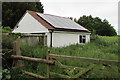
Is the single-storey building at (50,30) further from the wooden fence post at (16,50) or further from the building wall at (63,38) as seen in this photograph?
the wooden fence post at (16,50)

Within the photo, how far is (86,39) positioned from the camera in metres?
15.0

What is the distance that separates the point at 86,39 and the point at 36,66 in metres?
10.6

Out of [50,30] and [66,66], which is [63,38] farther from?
[66,66]

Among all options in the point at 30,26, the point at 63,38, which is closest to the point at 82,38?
the point at 63,38

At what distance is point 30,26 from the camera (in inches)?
461

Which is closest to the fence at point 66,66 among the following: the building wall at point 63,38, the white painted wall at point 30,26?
the building wall at point 63,38

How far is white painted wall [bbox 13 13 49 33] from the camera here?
1083cm

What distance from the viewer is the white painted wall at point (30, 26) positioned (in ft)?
35.5

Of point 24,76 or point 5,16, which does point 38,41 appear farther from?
point 5,16

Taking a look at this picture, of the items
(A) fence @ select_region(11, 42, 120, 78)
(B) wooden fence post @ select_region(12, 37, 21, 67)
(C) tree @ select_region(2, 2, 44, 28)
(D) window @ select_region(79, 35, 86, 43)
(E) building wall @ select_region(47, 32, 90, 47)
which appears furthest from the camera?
(C) tree @ select_region(2, 2, 44, 28)

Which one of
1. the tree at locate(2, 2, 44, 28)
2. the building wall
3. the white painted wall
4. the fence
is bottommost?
the fence

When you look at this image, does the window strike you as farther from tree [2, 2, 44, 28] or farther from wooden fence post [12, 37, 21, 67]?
tree [2, 2, 44, 28]

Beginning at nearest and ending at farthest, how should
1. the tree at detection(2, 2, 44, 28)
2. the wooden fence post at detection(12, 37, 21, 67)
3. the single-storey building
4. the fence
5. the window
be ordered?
the fence, the wooden fence post at detection(12, 37, 21, 67), the single-storey building, the window, the tree at detection(2, 2, 44, 28)

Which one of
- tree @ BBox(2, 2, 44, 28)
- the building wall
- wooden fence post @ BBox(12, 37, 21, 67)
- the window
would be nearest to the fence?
wooden fence post @ BBox(12, 37, 21, 67)
